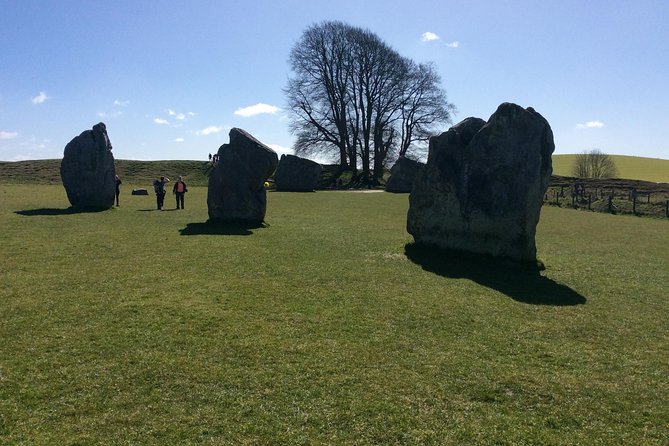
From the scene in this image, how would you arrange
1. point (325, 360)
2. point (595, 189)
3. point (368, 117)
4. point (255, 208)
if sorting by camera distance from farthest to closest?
1. point (368, 117)
2. point (595, 189)
3. point (255, 208)
4. point (325, 360)

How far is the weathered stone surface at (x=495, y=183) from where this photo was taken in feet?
36.3

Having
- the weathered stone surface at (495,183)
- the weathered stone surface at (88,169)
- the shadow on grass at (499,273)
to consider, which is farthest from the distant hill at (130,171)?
the shadow on grass at (499,273)

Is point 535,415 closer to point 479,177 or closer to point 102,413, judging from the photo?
point 102,413

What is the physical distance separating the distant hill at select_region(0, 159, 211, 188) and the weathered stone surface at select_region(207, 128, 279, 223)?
3403 cm

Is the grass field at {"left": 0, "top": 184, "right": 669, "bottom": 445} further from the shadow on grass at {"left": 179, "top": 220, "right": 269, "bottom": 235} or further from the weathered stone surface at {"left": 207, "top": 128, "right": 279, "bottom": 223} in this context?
the weathered stone surface at {"left": 207, "top": 128, "right": 279, "bottom": 223}

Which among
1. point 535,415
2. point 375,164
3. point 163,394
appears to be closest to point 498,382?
point 535,415

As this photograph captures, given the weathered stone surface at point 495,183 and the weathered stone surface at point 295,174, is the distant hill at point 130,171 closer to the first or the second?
the weathered stone surface at point 295,174

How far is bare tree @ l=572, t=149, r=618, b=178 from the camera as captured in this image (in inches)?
2603

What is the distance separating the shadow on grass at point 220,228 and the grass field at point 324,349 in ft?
11.4

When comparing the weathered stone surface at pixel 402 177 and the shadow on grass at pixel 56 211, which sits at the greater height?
the weathered stone surface at pixel 402 177

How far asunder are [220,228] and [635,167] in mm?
83717

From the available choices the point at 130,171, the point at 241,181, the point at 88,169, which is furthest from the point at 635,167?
the point at 88,169

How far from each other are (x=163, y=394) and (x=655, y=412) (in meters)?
4.47

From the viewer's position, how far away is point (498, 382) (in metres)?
5.22
